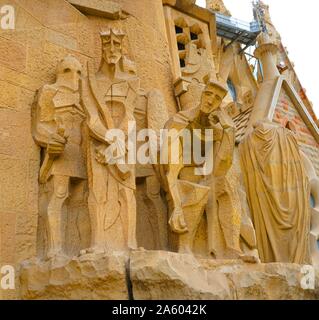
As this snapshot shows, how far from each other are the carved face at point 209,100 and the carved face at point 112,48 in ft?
2.68

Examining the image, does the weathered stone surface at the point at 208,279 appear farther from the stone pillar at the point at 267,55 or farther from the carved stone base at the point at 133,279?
the stone pillar at the point at 267,55

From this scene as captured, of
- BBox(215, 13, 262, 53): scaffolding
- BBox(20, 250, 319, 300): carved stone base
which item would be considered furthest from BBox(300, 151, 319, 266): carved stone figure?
BBox(215, 13, 262, 53): scaffolding

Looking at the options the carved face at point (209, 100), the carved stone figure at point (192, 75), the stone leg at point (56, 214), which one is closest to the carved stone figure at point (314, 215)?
the carved stone figure at point (192, 75)

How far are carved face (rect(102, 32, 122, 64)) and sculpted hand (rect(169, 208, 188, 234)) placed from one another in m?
1.40

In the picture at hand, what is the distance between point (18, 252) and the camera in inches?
153

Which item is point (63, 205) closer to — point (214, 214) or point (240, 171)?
point (214, 214)

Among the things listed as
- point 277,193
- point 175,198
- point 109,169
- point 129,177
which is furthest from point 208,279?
point 277,193

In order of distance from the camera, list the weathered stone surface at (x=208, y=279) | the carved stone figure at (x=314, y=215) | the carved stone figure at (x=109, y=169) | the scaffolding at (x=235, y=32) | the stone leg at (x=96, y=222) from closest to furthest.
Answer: the weathered stone surface at (x=208, y=279) < the stone leg at (x=96, y=222) < the carved stone figure at (x=109, y=169) < the carved stone figure at (x=314, y=215) < the scaffolding at (x=235, y=32)

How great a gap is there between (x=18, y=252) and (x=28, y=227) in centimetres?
21

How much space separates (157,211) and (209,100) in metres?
1.04

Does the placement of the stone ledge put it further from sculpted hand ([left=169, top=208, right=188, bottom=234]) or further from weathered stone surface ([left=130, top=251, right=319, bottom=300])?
weathered stone surface ([left=130, top=251, right=319, bottom=300])

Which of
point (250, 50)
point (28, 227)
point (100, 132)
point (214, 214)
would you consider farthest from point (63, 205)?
point (250, 50)

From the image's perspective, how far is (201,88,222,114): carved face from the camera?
4.34m

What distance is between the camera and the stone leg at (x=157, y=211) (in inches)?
169
